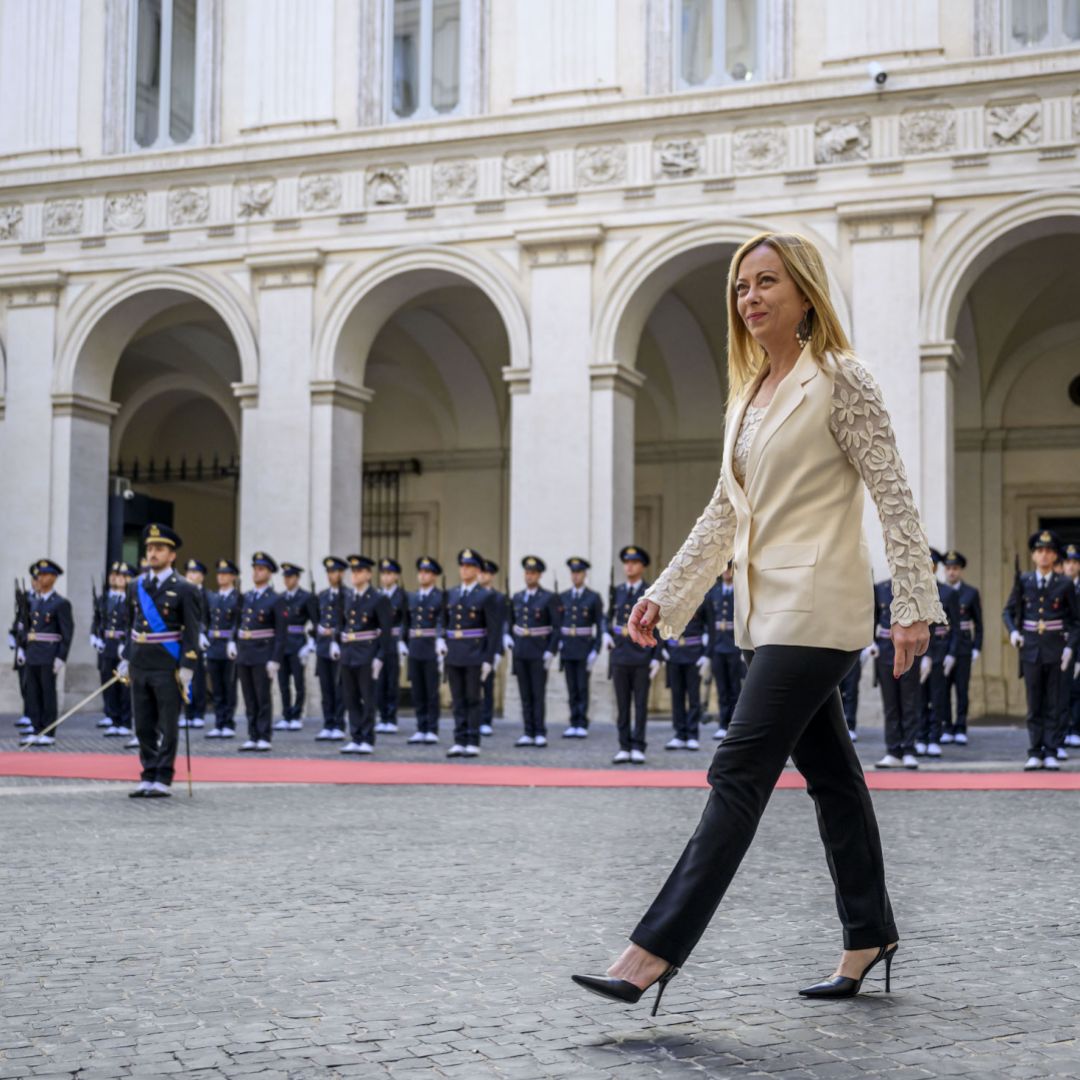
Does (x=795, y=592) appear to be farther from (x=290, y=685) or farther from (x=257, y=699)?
(x=290, y=685)

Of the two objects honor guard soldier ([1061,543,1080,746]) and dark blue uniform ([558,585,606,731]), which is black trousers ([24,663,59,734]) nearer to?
dark blue uniform ([558,585,606,731])

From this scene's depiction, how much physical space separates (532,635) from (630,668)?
7.08 feet

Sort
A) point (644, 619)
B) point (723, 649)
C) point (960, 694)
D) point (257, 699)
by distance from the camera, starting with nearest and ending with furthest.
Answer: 1. point (644, 619)
2. point (257, 699)
3. point (723, 649)
4. point (960, 694)

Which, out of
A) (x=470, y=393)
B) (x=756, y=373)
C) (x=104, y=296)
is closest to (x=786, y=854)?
(x=756, y=373)

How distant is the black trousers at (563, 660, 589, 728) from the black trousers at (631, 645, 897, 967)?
38.8ft

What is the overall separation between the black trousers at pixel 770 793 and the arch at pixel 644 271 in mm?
13196

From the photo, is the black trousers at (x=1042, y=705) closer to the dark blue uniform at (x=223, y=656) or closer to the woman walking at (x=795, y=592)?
the dark blue uniform at (x=223, y=656)

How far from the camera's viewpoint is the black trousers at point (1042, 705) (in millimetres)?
11281

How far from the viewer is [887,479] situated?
3.68 m

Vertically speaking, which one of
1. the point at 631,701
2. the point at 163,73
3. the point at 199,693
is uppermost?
the point at 163,73

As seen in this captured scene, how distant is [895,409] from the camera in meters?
15.8

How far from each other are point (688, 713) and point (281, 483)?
656cm

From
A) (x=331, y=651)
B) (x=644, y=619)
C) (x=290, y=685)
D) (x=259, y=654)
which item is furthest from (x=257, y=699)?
(x=644, y=619)

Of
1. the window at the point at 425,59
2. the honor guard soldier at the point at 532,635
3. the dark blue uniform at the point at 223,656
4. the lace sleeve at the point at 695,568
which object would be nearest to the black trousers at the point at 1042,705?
the honor guard soldier at the point at 532,635
